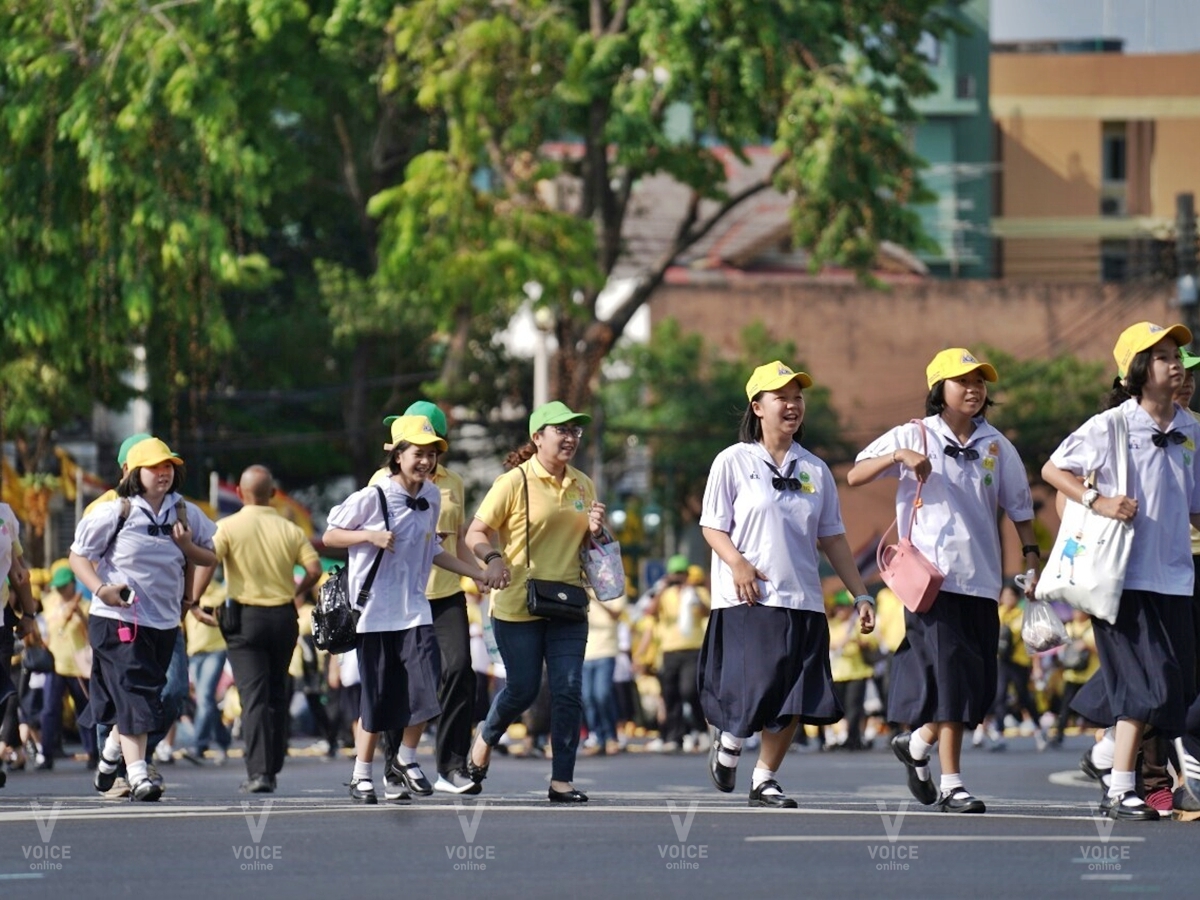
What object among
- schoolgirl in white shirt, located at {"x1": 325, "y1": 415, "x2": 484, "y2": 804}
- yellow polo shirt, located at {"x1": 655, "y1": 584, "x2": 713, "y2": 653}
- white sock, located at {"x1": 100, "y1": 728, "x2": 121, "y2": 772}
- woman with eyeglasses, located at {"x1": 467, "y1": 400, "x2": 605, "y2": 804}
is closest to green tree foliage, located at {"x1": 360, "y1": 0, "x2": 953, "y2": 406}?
yellow polo shirt, located at {"x1": 655, "y1": 584, "x2": 713, "y2": 653}

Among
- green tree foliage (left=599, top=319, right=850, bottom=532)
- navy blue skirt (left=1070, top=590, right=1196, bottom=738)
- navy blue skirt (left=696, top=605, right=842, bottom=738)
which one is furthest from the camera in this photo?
green tree foliage (left=599, top=319, right=850, bottom=532)

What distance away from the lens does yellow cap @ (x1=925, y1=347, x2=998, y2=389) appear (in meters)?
10.8

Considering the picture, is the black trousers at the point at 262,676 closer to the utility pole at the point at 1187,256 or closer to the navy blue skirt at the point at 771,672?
the navy blue skirt at the point at 771,672

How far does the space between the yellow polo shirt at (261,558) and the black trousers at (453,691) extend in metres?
1.14

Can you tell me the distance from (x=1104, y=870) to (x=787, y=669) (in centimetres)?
257

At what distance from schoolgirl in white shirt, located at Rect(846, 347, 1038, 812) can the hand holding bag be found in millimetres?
1763

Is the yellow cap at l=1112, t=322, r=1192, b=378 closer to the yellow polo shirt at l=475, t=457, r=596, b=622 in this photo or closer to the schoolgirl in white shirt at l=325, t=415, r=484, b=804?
the yellow polo shirt at l=475, t=457, r=596, b=622

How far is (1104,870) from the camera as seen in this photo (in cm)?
857

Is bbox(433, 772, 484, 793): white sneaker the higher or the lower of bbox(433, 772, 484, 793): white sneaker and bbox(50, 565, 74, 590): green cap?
the lower

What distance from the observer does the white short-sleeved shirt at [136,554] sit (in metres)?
12.7

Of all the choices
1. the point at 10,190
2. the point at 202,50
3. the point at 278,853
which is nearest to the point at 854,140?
the point at 202,50
